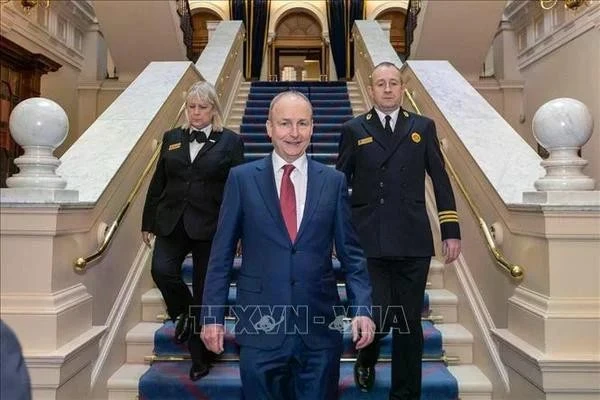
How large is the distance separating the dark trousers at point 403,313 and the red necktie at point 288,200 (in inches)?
32.0

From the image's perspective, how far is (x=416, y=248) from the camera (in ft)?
8.78

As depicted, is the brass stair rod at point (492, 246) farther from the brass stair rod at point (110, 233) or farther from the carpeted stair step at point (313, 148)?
the carpeted stair step at point (313, 148)

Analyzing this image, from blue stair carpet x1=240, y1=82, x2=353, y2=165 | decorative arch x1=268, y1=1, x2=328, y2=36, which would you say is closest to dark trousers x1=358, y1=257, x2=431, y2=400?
blue stair carpet x1=240, y1=82, x2=353, y2=165

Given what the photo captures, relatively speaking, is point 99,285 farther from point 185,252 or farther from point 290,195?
point 290,195

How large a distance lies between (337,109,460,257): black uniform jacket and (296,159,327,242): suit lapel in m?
0.70

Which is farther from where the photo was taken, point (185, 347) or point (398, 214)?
point (185, 347)

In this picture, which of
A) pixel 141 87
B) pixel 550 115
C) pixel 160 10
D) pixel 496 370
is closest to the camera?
pixel 550 115

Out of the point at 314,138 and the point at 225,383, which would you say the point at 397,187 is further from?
the point at 314,138

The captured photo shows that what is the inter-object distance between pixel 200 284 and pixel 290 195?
118 cm

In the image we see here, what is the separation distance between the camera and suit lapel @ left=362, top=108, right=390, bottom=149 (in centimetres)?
276

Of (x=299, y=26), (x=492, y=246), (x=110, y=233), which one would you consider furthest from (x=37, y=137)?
(x=299, y=26)

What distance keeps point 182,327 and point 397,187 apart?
143 centimetres

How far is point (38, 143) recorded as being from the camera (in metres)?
2.54

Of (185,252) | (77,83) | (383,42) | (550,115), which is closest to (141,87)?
(185,252)
